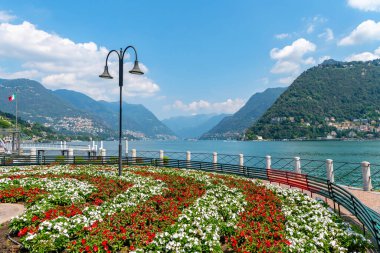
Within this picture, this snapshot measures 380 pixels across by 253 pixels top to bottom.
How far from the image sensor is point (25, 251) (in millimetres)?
8047

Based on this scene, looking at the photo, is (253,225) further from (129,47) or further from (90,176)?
(129,47)

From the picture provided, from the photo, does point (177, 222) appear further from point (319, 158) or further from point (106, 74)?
point (319, 158)

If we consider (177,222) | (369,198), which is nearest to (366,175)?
(369,198)

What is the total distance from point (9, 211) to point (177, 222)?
7898 mm

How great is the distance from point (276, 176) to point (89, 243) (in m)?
14.3

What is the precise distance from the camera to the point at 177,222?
30.4 feet

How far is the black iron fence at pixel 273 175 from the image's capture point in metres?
9.04

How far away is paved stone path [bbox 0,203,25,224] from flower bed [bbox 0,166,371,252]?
1.76ft

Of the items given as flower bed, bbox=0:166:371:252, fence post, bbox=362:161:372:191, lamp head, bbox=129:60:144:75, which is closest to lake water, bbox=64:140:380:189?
fence post, bbox=362:161:372:191

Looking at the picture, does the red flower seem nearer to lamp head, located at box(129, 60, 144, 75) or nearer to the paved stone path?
the paved stone path

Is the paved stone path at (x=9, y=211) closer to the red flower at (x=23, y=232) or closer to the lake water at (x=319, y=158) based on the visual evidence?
the red flower at (x=23, y=232)

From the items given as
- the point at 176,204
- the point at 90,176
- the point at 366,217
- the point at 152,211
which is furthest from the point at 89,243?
the point at 90,176

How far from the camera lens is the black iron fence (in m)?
9.04

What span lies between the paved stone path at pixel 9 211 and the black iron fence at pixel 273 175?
1285 centimetres
